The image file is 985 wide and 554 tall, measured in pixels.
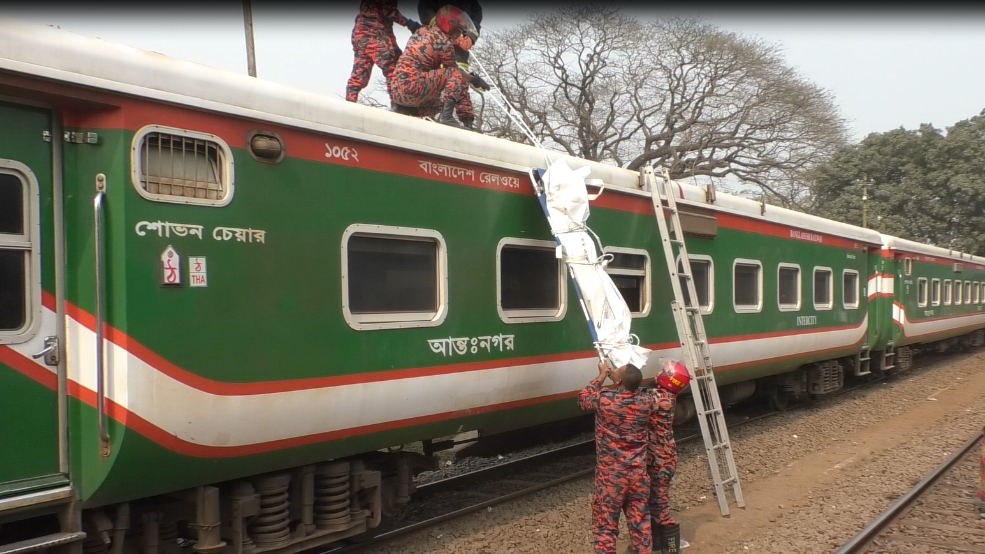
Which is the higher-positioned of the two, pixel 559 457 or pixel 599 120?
pixel 599 120

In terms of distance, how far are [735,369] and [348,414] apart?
19.2ft

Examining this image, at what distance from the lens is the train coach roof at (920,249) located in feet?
50.1

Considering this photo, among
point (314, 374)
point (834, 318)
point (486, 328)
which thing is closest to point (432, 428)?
point (486, 328)

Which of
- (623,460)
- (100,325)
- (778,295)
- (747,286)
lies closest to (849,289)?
(778,295)

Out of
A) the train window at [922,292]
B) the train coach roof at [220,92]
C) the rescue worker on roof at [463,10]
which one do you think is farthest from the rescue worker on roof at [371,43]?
the train window at [922,292]

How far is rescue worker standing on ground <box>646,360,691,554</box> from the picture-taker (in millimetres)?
5469

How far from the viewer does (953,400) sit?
13.9 metres

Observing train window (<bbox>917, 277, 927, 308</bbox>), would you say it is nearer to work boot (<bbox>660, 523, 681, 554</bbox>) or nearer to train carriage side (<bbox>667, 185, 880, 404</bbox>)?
train carriage side (<bbox>667, 185, 880, 404</bbox>)

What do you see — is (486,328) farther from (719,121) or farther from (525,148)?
(719,121)

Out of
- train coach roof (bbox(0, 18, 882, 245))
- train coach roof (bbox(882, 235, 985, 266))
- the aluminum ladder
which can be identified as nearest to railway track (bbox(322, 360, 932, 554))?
the aluminum ladder

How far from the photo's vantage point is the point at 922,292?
17750mm

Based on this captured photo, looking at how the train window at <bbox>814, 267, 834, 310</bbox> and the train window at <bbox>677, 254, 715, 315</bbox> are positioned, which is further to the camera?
the train window at <bbox>814, 267, 834, 310</bbox>

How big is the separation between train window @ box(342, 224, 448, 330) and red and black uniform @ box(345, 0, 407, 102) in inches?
93.9

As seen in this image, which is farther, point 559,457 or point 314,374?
point 559,457
